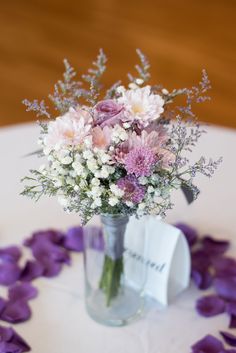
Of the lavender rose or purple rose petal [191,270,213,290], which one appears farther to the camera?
purple rose petal [191,270,213,290]

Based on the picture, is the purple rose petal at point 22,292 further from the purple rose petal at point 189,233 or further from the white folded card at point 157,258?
the purple rose petal at point 189,233

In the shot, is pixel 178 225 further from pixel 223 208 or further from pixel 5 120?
pixel 5 120

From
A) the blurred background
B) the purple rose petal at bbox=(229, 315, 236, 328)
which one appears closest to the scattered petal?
the purple rose petal at bbox=(229, 315, 236, 328)

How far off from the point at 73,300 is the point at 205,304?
0.28m

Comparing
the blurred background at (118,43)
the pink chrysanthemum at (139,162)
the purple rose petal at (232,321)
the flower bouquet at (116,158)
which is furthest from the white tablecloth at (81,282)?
the blurred background at (118,43)

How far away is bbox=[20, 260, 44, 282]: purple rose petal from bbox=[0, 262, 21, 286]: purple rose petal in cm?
1

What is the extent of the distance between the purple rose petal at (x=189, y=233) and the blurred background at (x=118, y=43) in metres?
1.66

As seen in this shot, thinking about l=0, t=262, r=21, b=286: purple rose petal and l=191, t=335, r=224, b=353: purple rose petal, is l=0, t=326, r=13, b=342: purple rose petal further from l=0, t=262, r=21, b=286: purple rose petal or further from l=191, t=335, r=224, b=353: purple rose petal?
l=191, t=335, r=224, b=353: purple rose petal

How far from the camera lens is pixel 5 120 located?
3068 mm

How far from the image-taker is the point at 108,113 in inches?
39.6

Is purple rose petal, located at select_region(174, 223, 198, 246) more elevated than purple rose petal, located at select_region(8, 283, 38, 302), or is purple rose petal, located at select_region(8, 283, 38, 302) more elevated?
purple rose petal, located at select_region(174, 223, 198, 246)

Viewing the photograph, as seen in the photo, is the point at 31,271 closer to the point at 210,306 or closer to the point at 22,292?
the point at 22,292

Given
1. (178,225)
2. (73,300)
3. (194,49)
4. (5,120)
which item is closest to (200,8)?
(194,49)

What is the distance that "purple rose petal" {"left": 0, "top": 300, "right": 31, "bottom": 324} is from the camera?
119 cm
